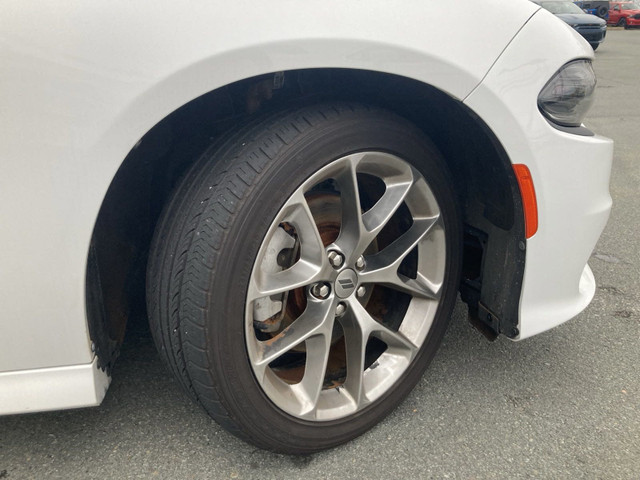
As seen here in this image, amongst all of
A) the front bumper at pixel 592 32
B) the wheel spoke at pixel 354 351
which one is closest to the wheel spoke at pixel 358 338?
the wheel spoke at pixel 354 351

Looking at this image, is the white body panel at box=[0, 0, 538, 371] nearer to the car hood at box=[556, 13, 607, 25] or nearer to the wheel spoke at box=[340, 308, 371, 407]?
the wheel spoke at box=[340, 308, 371, 407]

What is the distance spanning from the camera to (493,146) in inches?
60.3

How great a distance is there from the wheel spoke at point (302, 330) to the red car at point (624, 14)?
1117 inches

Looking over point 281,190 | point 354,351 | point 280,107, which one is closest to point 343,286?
point 354,351

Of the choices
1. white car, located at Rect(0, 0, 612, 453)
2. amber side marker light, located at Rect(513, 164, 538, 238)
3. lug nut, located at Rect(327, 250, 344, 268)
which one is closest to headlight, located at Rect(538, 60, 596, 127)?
white car, located at Rect(0, 0, 612, 453)

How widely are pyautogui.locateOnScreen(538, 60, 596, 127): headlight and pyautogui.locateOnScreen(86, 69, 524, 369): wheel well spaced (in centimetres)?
19

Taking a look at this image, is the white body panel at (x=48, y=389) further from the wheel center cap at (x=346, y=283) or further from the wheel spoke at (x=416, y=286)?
the wheel spoke at (x=416, y=286)

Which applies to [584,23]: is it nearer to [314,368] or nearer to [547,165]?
[547,165]

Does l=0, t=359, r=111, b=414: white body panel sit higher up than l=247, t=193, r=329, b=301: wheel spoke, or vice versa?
l=247, t=193, r=329, b=301: wheel spoke

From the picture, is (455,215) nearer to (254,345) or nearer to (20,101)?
(254,345)

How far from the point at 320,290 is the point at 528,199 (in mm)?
655

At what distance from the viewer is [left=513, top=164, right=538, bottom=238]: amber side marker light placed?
1.51 metres

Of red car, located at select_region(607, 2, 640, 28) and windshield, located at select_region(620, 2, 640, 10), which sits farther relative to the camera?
windshield, located at select_region(620, 2, 640, 10)

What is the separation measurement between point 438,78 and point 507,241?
1.97 feet
